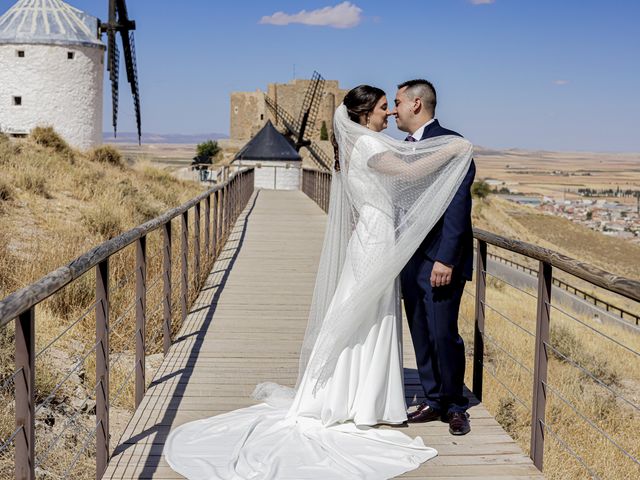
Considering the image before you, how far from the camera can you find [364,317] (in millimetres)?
3719

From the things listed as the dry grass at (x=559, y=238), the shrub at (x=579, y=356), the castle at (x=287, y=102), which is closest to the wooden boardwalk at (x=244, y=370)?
the shrub at (x=579, y=356)

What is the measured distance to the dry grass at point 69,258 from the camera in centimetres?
455

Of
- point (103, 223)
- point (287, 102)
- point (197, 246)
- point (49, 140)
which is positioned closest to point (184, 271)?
point (197, 246)

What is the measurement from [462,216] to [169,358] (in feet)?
7.86

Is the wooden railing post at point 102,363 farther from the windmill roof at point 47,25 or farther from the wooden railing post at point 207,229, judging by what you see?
the windmill roof at point 47,25

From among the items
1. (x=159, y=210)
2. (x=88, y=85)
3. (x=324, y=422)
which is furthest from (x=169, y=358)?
(x=88, y=85)

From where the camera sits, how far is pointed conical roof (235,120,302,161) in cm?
2875

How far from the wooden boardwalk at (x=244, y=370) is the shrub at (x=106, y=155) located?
1405 cm

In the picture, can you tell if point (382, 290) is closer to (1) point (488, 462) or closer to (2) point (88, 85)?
(1) point (488, 462)

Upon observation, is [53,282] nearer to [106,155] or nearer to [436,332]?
[436,332]

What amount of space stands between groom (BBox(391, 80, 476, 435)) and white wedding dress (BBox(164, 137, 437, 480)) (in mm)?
127

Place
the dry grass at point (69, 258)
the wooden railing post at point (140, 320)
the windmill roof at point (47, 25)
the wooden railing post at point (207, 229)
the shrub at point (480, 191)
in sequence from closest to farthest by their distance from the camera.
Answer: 1. the wooden railing post at point (140, 320)
2. the dry grass at point (69, 258)
3. the wooden railing post at point (207, 229)
4. the windmill roof at point (47, 25)
5. the shrub at point (480, 191)

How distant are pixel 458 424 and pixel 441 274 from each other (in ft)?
2.41

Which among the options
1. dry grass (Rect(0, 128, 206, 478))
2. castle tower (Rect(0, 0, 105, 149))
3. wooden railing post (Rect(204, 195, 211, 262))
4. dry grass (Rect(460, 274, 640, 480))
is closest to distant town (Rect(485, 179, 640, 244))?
castle tower (Rect(0, 0, 105, 149))
